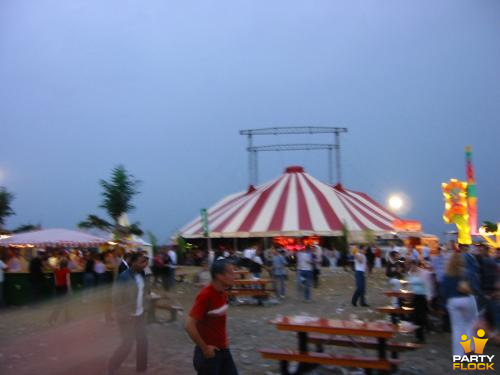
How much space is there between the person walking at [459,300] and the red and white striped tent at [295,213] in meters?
17.8

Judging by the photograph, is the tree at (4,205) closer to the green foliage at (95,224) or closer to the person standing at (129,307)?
the green foliage at (95,224)

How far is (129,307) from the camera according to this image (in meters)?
5.80

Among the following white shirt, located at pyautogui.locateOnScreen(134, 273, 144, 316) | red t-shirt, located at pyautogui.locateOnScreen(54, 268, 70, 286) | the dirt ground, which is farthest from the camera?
red t-shirt, located at pyautogui.locateOnScreen(54, 268, 70, 286)

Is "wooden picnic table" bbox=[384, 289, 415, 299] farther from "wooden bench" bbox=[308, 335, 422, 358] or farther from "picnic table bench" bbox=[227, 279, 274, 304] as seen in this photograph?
"picnic table bench" bbox=[227, 279, 274, 304]

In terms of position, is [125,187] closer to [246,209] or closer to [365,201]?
[246,209]

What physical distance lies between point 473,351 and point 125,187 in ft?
57.0

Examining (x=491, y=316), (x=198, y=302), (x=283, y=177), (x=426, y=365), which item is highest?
(x=283, y=177)

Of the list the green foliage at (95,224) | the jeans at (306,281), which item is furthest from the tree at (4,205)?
the jeans at (306,281)

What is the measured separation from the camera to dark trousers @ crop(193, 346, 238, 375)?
12.4 ft

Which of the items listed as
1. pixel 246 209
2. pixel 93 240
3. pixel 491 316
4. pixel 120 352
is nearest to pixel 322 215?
pixel 246 209

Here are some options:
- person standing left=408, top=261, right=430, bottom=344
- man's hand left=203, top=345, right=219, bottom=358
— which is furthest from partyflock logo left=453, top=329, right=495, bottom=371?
man's hand left=203, top=345, right=219, bottom=358

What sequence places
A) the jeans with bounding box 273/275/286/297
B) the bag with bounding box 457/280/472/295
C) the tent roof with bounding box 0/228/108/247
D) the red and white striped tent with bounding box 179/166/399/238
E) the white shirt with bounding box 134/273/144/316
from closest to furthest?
the white shirt with bounding box 134/273/144/316
the bag with bounding box 457/280/472/295
the jeans with bounding box 273/275/286/297
the tent roof with bounding box 0/228/108/247
the red and white striped tent with bounding box 179/166/399/238

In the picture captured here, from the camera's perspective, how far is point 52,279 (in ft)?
45.8

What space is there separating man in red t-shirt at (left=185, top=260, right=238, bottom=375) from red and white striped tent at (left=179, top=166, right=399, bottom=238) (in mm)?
20344
